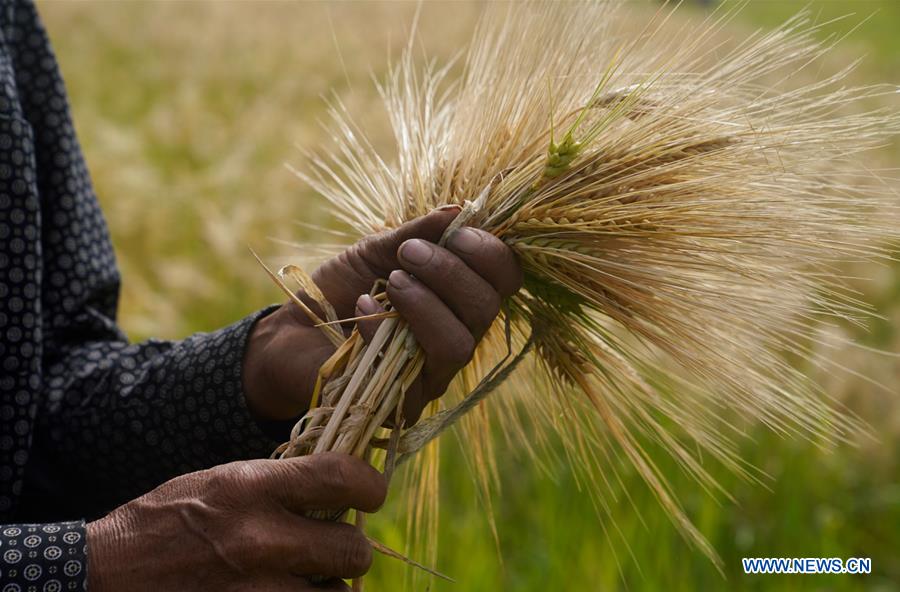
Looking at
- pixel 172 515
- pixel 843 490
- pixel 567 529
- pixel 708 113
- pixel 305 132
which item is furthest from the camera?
pixel 305 132

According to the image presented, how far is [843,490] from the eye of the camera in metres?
2.17

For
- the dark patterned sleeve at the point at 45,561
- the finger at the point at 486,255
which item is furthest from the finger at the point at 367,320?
the dark patterned sleeve at the point at 45,561

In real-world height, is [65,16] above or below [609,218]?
above

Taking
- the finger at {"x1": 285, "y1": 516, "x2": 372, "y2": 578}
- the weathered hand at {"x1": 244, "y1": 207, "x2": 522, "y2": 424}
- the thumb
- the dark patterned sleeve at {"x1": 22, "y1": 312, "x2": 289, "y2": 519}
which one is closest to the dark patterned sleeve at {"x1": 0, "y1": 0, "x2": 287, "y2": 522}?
the dark patterned sleeve at {"x1": 22, "y1": 312, "x2": 289, "y2": 519}

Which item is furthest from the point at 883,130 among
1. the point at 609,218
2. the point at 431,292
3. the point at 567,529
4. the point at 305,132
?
the point at 305,132

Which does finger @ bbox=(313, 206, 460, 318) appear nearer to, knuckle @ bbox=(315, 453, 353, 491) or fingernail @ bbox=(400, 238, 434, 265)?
fingernail @ bbox=(400, 238, 434, 265)

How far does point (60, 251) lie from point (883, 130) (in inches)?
44.9

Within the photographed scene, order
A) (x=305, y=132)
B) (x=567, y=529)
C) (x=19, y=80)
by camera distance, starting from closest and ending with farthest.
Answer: (x=19, y=80) < (x=567, y=529) < (x=305, y=132)

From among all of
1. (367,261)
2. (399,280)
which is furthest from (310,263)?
(399,280)

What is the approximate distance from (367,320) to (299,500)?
203 mm

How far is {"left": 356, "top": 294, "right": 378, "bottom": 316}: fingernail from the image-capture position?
961mm

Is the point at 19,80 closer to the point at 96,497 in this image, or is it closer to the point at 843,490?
the point at 96,497

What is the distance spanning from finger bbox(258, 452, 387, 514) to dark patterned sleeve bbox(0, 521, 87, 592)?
0.63 feet

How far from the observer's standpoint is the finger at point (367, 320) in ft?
3.15
